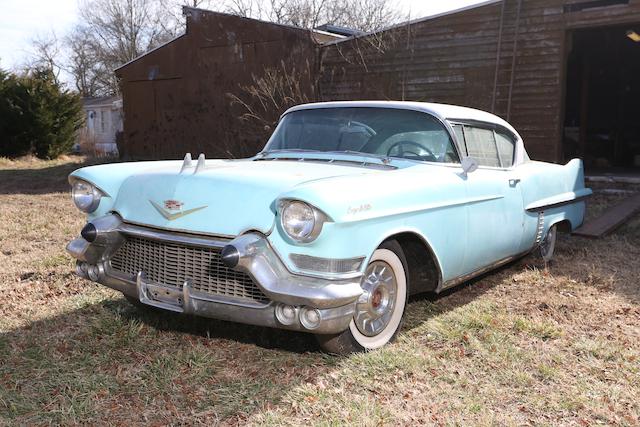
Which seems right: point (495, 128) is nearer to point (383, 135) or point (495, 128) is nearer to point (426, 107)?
point (426, 107)

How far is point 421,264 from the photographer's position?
11.8ft

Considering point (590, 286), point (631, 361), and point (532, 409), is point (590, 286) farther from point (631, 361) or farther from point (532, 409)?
point (532, 409)

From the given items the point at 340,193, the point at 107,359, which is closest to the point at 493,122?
the point at 340,193

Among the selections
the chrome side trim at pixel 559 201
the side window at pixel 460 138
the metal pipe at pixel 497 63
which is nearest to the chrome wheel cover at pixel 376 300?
the side window at pixel 460 138

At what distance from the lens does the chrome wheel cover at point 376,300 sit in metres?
3.12

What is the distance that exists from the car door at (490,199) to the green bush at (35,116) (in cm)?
1996

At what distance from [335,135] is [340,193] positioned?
4.48 ft

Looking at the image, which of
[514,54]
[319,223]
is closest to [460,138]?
[319,223]

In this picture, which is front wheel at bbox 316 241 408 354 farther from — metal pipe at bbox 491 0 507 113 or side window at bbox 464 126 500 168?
metal pipe at bbox 491 0 507 113

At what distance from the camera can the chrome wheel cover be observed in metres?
3.12

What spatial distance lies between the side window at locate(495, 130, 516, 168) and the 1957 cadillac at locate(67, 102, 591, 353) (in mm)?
254

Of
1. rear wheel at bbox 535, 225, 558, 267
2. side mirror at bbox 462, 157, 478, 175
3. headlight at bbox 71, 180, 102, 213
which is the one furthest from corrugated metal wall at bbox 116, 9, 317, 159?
headlight at bbox 71, 180, 102, 213

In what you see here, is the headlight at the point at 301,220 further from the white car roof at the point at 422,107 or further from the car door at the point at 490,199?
the white car roof at the point at 422,107

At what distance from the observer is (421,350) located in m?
3.31
